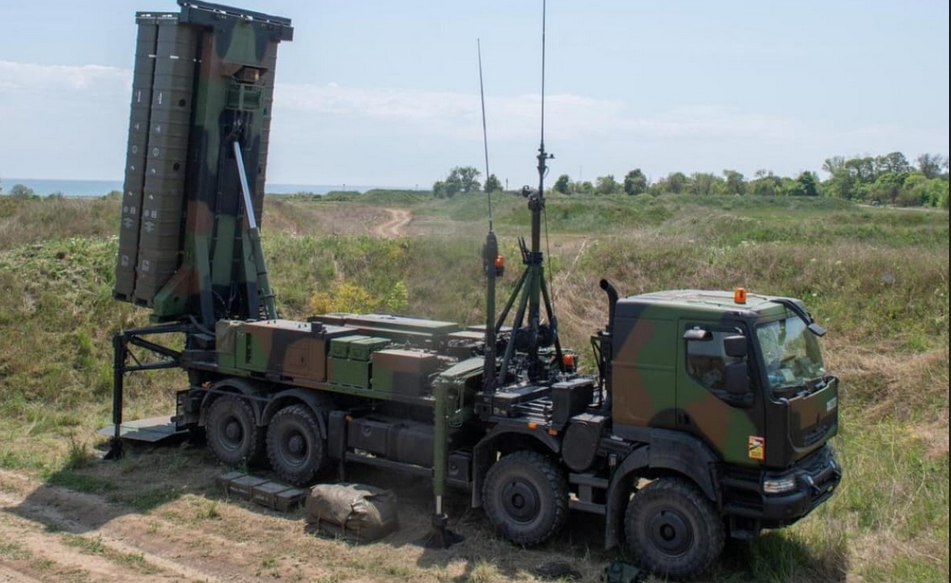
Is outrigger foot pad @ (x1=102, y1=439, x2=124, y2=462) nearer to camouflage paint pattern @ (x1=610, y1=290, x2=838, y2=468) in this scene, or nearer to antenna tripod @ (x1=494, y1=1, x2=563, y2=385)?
antenna tripod @ (x1=494, y1=1, x2=563, y2=385)

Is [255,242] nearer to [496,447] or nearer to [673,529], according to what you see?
[496,447]

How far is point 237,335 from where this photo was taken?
11.4 metres

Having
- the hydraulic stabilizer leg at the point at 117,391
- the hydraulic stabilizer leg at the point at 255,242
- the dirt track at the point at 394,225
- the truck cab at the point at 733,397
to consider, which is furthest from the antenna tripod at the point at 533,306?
the dirt track at the point at 394,225

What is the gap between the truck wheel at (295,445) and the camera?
1065 cm

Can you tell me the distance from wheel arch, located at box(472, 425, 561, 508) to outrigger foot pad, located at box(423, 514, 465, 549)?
1.29ft

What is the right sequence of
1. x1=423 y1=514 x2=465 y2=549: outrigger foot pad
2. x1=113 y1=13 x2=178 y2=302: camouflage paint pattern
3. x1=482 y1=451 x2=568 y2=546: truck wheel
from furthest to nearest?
1. x1=113 y1=13 x2=178 y2=302: camouflage paint pattern
2. x1=423 y1=514 x2=465 y2=549: outrigger foot pad
3. x1=482 y1=451 x2=568 y2=546: truck wheel

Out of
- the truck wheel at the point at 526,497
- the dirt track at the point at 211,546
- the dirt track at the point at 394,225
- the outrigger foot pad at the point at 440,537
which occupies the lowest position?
the dirt track at the point at 211,546

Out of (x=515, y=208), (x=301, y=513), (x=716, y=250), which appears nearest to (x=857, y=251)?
(x=716, y=250)

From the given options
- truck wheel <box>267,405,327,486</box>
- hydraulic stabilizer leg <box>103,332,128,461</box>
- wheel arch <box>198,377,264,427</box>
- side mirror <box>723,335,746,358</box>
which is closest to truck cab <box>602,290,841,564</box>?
side mirror <box>723,335,746,358</box>

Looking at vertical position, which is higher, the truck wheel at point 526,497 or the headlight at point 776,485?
the headlight at point 776,485

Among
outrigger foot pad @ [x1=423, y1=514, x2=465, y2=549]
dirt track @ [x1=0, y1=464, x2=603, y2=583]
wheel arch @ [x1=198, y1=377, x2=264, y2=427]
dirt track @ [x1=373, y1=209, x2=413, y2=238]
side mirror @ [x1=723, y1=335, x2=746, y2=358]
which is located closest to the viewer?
side mirror @ [x1=723, y1=335, x2=746, y2=358]

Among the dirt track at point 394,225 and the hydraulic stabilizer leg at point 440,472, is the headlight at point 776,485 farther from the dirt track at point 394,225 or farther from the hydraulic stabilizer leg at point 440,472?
the dirt track at point 394,225

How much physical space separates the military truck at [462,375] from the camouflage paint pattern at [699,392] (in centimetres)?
2

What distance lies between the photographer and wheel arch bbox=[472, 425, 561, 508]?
29.3ft
